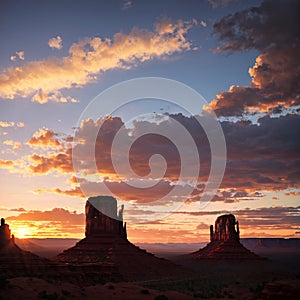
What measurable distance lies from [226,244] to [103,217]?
50.7 metres

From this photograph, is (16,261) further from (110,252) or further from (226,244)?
(226,244)

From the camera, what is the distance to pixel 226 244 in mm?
137750

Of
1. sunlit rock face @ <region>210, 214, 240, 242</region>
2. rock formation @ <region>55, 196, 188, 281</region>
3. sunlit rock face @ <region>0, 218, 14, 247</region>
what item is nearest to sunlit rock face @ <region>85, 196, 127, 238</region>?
rock formation @ <region>55, 196, 188, 281</region>

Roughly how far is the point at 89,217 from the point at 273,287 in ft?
259

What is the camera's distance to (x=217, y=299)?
41.9 metres

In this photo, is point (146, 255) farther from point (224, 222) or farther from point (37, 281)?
point (224, 222)

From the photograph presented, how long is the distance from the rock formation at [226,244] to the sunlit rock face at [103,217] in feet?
122

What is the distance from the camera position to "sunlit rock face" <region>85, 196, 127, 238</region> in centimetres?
10625

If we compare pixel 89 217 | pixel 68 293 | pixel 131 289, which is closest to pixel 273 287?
A: pixel 131 289

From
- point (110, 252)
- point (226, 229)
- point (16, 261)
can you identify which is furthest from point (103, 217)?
point (226, 229)

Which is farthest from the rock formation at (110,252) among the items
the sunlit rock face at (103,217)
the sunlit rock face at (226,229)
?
the sunlit rock face at (226,229)

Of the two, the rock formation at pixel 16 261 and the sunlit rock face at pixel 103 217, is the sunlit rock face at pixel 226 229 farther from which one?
the rock formation at pixel 16 261

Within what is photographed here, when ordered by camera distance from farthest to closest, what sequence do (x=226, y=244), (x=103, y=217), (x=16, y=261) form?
(x=226, y=244) → (x=103, y=217) → (x=16, y=261)

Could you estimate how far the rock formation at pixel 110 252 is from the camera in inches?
3076
